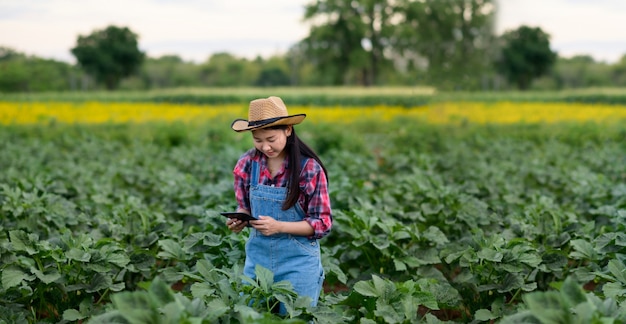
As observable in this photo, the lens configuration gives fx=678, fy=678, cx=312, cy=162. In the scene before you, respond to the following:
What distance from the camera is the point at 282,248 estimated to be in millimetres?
3082

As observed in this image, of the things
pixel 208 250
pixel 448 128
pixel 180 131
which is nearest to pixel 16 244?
pixel 208 250

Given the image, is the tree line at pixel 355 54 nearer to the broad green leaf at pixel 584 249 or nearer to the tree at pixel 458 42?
the tree at pixel 458 42

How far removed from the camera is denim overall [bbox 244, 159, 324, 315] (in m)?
3.08

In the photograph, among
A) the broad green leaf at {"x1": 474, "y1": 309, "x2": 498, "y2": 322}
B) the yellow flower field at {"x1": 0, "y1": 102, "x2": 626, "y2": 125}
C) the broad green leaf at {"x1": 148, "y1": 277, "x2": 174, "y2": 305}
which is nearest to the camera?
the broad green leaf at {"x1": 148, "y1": 277, "x2": 174, "y2": 305}

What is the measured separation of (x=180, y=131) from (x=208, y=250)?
972cm

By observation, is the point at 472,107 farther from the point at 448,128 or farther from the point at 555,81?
the point at 555,81

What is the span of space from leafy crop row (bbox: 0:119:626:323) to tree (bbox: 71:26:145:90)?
42.3m

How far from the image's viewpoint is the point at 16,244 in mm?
3510

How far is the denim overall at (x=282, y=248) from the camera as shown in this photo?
308 centimetres

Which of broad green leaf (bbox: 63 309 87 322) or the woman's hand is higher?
the woman's hand

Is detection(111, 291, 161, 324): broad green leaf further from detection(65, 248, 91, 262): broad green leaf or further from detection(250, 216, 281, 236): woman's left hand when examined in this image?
detection(65, 248, 91, 262): broad green leaf

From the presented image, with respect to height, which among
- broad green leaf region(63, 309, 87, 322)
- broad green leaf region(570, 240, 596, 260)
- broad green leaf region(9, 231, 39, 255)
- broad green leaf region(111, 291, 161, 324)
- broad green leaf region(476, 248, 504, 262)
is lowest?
broad green leaf region(63, 309, 87, 322)

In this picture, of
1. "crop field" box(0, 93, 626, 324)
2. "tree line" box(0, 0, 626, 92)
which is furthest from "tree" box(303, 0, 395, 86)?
"crop field" box(0, 93, 626, 324)

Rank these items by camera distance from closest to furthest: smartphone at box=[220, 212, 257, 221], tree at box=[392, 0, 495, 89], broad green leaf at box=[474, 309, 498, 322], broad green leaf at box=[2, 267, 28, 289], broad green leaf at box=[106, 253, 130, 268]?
smartphone at box=[220, 212, 257, 221] < broad green leaf at box=[2, 267, 28, 289] < broad green leaf at box=[106, 253, 130, 268] < broad green leaf at box=[474, 309, 498, 322] < tree at box=[392, 0, 495, 89]
